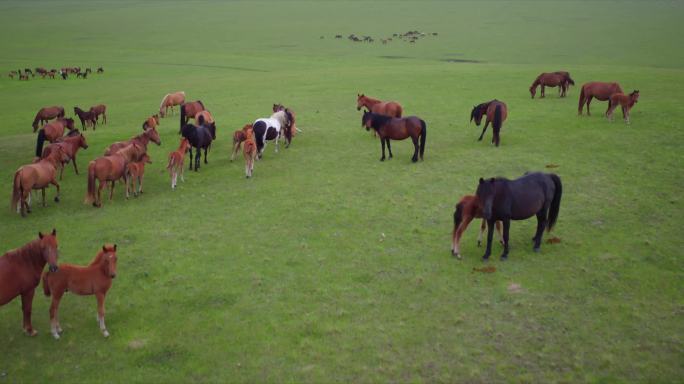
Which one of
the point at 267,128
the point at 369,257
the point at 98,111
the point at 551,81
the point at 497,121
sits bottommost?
the point at 369,257

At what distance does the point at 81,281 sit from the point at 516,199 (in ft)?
22.4

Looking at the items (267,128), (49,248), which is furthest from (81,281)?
(267,128)

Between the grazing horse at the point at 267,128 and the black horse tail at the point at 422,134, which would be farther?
the grazing horse at the point at 267,128

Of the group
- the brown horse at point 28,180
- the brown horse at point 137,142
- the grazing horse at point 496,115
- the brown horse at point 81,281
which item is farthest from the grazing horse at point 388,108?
the brown horse at point 81,281

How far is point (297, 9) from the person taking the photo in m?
81.9

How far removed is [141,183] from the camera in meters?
13.5

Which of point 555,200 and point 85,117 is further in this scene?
point 85,117

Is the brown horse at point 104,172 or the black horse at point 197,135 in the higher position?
the black horse at point 197,135

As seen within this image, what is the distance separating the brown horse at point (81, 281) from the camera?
748cm

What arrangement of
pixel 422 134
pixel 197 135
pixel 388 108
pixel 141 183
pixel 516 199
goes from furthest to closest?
pixel 388 108, pixel 197 135, pixel 422 134, pixel 141 183, pixel 516 199

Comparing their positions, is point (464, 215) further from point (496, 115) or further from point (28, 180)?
point (28, 180)

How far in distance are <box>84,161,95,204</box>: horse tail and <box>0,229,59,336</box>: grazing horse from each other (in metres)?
4.95

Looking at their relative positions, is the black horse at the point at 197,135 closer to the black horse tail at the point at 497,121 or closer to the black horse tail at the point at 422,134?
the black horse tail at the point at 422,134

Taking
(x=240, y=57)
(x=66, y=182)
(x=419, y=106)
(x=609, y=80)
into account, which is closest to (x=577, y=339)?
(x=66, y=182)
